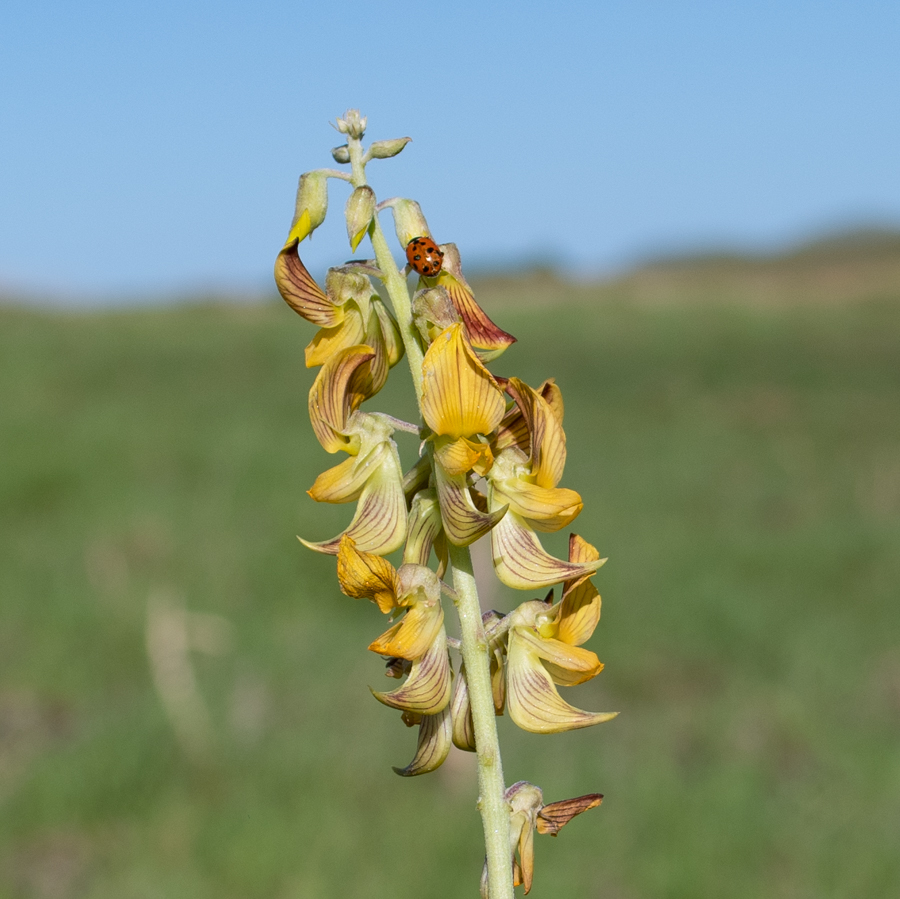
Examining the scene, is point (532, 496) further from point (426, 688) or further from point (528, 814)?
point (528, 814)

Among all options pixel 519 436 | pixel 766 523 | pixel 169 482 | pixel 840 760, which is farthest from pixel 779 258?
pixel 519 436

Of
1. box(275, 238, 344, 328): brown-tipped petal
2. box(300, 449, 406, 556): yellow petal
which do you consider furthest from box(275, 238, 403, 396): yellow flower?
box(300, 449, 406, 556): yellow petal

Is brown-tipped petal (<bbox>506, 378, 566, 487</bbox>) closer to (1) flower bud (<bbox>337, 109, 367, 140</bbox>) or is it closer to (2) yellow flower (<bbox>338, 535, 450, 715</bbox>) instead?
(2) yellow flower (<bbox>338, 535, 450, 715</bbox>)

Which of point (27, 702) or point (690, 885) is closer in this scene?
point (690, 885)

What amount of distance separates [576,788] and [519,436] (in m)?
7.56

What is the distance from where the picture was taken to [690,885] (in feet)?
23.4

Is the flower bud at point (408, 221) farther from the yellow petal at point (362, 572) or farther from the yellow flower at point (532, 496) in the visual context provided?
the yellow petal at point (362, 572)

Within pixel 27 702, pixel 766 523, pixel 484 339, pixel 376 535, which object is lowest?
pixel 766 523

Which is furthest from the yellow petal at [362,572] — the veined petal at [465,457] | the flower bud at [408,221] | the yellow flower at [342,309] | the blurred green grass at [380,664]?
the blurred green grass at [380,664]

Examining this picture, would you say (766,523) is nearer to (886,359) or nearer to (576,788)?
(576,788)

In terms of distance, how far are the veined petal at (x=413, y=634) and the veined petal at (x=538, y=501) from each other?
0.14 metres

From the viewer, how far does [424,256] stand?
118 cm

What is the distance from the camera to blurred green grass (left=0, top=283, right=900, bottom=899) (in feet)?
24.8

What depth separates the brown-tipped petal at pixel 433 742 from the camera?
1199 mm
